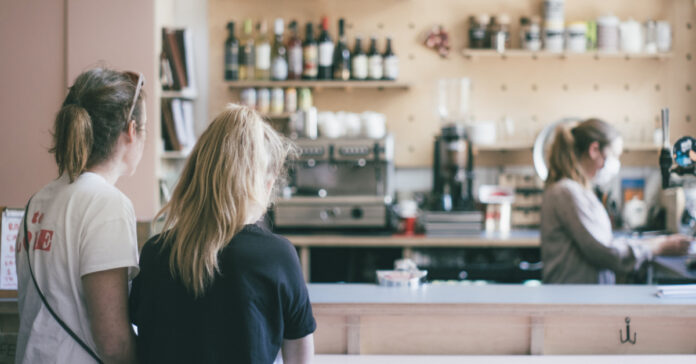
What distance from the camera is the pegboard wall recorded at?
4.56 m

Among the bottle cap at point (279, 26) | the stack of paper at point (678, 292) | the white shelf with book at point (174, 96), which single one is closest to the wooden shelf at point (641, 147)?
the stack of paper at point (678, 292)

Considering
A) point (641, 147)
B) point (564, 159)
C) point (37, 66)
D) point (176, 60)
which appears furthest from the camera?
point (641, 147)

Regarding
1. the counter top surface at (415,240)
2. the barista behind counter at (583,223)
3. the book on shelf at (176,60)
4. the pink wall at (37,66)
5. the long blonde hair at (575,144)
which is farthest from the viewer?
the counter top surface at (415,240)

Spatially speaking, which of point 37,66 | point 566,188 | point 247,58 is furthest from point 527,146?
point 37,66

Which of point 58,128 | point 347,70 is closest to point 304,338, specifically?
point 58,128

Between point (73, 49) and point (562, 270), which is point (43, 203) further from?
point (562, 270)

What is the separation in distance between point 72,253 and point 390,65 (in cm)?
328

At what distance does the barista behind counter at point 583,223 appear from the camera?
2.56 meters

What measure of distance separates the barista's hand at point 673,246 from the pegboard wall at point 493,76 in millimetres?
1896

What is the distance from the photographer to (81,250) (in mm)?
1381

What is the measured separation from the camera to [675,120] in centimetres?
458

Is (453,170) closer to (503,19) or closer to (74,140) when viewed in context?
(503,19)

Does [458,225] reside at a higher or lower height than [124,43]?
lower

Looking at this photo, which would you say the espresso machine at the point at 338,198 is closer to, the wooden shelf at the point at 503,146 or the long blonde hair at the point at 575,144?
the wooden shelf at the point at 503,146
